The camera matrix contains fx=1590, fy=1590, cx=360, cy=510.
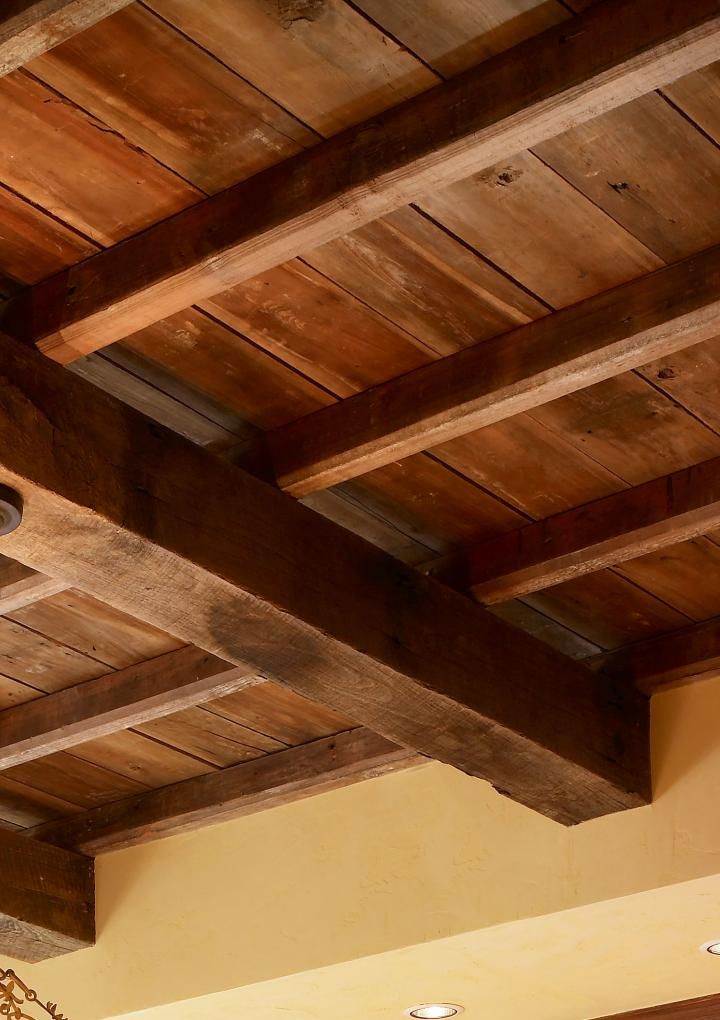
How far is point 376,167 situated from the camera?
195cm

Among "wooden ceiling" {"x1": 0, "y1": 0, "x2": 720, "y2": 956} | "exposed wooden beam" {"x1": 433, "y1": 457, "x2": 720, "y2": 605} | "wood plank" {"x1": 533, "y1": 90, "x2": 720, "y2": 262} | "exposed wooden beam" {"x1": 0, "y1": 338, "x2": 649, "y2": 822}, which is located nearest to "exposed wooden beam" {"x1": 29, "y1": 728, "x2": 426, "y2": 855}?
"wooden ceiling" {"x1": 0, "y1": 0, "x2": 720, "y2": 956}

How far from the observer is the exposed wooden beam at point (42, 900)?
3.73 m

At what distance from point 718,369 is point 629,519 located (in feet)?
1.24

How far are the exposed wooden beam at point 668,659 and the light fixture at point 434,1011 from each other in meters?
0.99

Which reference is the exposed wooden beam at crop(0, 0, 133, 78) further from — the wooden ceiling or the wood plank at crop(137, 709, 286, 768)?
the wood plank at crop(137, 709, 286, 768)

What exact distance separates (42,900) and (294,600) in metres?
1.65

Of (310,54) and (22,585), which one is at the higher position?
(310,54)

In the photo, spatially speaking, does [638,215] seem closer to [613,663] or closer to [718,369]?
[718,369]

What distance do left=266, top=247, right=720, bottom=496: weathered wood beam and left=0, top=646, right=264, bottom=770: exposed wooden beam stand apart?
0.64 m

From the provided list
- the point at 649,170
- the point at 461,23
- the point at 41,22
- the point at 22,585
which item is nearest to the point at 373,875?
the point at 22,585

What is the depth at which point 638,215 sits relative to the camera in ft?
7.04

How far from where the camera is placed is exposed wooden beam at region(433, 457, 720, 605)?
2.66 meters

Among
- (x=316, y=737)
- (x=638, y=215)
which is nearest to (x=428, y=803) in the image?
(x=316, y=737)

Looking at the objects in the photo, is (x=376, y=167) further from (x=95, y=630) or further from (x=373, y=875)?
(x=373, y=875)
